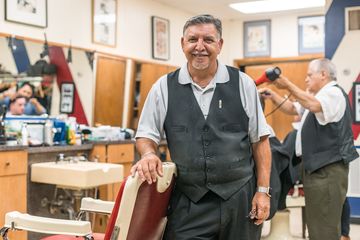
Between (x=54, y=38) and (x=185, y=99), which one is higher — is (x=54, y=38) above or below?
above

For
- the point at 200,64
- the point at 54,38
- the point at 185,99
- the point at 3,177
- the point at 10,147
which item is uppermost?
the point at 54,38

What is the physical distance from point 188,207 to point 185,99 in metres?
0.42

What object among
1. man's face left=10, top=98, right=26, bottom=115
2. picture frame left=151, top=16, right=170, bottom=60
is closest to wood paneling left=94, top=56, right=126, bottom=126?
picture frame left=151, top=16, right=170, bottom=60

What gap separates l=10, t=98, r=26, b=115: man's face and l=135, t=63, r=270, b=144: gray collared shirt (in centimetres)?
275

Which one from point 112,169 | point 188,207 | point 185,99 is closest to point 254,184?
point 188,207

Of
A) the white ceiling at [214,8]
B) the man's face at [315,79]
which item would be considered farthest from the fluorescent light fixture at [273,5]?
the man's face at [315,79]

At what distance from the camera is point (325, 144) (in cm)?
326

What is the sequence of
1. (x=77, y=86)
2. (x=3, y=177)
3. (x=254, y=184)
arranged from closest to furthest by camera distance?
(x=254, y=184)
(x=3, y=177)
(x=77, y=86)

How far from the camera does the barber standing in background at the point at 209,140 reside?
6.09ft

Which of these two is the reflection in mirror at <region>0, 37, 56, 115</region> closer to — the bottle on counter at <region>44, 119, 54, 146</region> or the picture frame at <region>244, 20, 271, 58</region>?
the bottle on counter at <region>44, 119, 54, 146</region>

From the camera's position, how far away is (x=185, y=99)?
6.24 ft

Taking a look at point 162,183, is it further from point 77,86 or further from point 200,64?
point 77,86

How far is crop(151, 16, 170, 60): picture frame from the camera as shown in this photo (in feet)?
21.4

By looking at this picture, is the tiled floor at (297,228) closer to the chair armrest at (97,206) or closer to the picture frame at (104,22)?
the chair armrest at (97,206)
